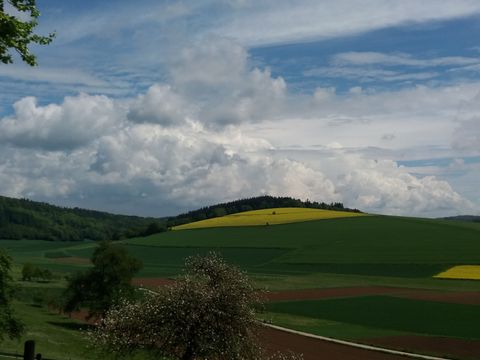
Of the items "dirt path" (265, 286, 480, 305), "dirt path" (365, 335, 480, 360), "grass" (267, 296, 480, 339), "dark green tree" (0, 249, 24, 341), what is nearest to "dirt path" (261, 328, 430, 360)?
"dirt path" (365, 335, 480, 360)

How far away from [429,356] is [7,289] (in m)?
28.2

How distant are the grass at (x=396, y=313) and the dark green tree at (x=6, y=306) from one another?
33.3 meters

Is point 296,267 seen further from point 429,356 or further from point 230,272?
point 230,272

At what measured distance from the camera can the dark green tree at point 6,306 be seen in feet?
100

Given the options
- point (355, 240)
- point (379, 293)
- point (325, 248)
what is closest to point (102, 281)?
point (379, 293)

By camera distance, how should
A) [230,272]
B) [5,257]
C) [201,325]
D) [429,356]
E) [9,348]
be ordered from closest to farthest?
[201,325] < [230,272] < [5,257] < [9,348] < [429,356]

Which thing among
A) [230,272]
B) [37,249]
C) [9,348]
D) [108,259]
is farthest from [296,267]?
[37,249]

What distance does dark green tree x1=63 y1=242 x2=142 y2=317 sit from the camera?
5841cm

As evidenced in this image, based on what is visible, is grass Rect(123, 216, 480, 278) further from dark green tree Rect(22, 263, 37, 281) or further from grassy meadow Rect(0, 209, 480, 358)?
dark green tree Rect(22, 263, 37, 281)

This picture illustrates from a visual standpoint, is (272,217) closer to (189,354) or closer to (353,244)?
(353,244)

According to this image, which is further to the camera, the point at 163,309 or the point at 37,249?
the point at 37,249

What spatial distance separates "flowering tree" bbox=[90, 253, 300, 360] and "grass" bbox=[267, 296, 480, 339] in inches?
1311

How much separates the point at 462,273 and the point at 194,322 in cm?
7898

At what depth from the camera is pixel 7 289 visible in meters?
34.0
